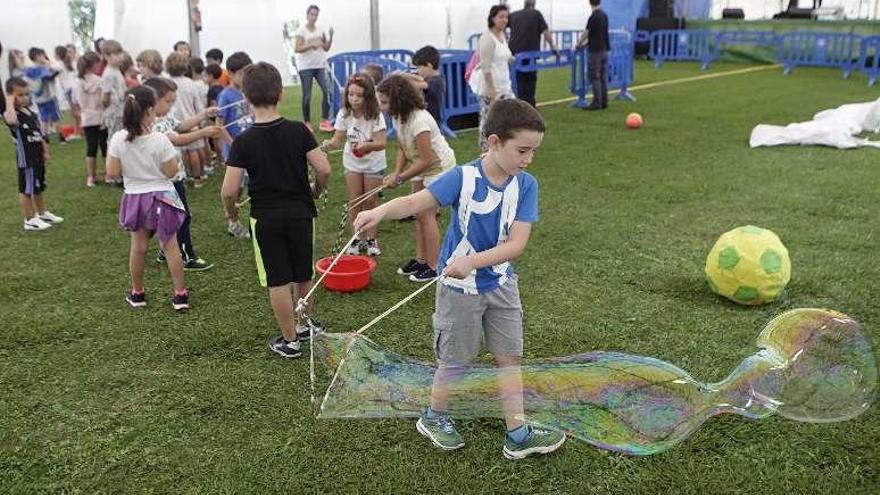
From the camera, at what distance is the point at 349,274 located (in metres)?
5.16

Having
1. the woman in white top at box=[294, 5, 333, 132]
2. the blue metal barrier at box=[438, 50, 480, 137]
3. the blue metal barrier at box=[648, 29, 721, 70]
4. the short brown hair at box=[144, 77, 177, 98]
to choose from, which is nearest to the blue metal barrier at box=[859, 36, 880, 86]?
the blue metal barrier at box=[648, 29, 721, 70]

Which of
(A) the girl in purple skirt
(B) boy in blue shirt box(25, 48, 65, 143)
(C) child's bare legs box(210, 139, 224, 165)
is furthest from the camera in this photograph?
(B) boy in blue shirt box(25, 48, 65, 143)

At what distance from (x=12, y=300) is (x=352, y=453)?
3246mm

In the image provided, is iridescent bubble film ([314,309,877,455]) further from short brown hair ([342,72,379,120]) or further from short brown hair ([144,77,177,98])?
short brown hair ([144,77,177,98])

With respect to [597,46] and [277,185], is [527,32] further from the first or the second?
[277,185]

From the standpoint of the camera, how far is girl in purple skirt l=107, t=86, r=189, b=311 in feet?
16.0

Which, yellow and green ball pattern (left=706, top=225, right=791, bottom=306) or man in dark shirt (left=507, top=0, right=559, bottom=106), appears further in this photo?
man in dark shirt (left=507, top=0, right=559, bottom=106)

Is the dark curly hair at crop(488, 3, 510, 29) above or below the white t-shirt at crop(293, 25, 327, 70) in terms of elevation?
above

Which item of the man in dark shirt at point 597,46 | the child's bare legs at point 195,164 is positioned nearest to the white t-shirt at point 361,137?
the child's bare legs at point 195,164

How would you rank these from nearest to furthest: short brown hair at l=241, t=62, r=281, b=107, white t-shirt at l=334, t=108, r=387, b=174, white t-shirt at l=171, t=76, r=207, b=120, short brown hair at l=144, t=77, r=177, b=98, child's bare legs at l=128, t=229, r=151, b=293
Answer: short brown hair at l=241, t=62, r=281, b=107, child's bare legs at l=128, t=229, r=151, b=293, white t-shirt at l=334, t=108, r=387, b=174, short brown hair at l=144, t=77, r=177, b=98, white t-shirt at l=171, t=76, r=207, b=120

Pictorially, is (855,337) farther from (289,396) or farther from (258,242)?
(258,242)

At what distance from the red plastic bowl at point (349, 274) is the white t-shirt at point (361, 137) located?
750mm

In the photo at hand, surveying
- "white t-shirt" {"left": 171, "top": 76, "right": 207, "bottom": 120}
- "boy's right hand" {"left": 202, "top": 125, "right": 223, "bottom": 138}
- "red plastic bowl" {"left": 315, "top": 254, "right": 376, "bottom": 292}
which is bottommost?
"red plastic bowl" {"left": 315, "top": 254, "right": 376, "bottom": 292}

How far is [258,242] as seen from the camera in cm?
414
